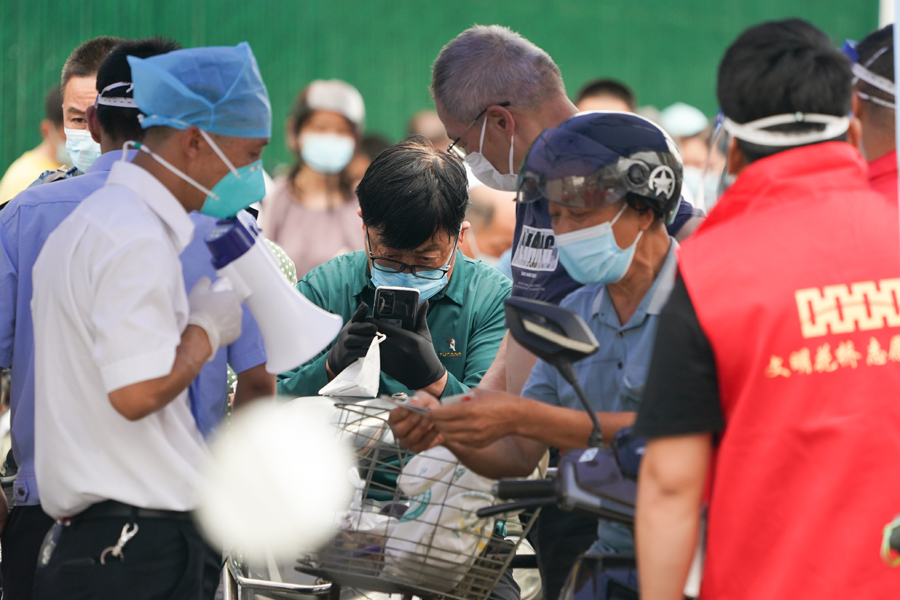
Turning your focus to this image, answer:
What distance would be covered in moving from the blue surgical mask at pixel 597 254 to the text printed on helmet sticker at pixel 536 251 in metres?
0.38

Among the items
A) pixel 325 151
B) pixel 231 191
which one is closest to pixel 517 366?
pixel 231 191

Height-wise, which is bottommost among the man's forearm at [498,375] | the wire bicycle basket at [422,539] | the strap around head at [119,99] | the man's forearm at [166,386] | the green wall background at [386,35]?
the wire bicycle basket at [422,539]

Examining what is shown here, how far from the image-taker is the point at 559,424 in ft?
6.57

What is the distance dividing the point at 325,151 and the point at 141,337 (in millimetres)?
4803

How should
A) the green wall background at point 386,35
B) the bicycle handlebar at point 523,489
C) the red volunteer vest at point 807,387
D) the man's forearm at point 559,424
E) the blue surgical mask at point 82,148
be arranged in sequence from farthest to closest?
the green wall background at point 386,35
the blue surgical mask at point 82,148
the man's forearm at point 559,424
the bicycle handlebar at point 523,489
the red volunteer vest at point 807,387

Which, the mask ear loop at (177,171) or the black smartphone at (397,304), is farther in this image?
the black smartphone at (397,304)

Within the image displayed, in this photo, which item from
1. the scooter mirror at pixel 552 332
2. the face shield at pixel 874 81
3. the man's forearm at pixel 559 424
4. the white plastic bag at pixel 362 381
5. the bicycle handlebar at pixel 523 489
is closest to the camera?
the scooter mirror at pixel 552 332

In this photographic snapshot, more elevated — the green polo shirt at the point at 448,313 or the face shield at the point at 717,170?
the face shield at the point at 717,170

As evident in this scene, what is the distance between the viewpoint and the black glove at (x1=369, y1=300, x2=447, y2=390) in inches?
102

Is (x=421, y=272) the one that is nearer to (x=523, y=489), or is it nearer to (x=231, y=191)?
(x=231, y=191)

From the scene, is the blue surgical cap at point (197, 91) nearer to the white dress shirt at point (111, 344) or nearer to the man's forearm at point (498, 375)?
the white dress shirt at point (111, 344)

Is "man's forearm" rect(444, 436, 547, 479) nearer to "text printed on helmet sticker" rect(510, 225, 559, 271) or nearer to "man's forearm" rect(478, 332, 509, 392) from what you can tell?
"man's forearm" rect(478, 332, 509, 392)

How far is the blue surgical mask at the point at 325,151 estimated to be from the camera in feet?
21.4

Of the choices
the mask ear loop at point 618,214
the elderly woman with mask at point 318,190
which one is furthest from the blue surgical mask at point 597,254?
the elderly woman with mask at point 318,190
